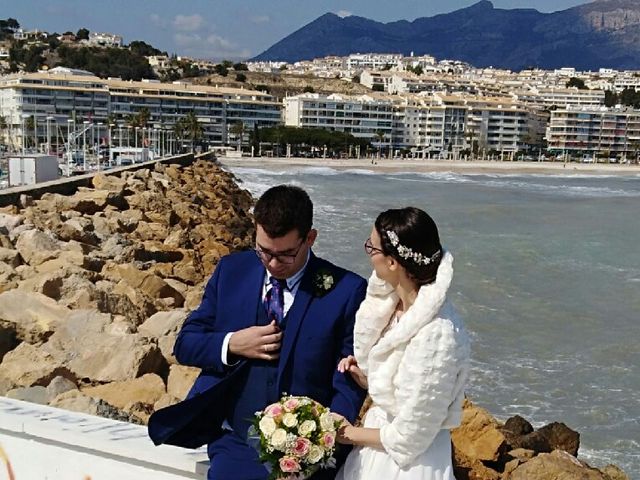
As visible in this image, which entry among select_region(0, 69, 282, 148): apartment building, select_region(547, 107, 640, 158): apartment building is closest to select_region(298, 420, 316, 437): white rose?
select_region(0, 69, 282, 148): apartment building

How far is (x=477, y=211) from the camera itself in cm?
3497

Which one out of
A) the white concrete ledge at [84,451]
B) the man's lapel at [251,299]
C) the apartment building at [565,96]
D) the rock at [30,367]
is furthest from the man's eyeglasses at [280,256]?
the apartment building at [565,96]

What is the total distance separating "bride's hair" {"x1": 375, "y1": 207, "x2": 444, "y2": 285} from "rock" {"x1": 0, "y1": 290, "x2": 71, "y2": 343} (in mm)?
4224

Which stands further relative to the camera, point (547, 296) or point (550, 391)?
point (547, 296)

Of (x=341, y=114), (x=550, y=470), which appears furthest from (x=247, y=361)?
(x=341, y=114)

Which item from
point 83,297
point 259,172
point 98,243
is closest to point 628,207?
point 259,172

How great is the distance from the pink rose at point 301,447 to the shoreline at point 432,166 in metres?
69.5

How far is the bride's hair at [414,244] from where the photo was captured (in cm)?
198

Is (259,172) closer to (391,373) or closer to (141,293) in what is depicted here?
(141,293)

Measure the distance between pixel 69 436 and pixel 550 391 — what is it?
6159 millimetres

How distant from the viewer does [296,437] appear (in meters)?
2.02

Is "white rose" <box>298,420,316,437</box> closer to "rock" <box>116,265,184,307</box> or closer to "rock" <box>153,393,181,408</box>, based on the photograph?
"rock" <box>153,393,181,408</box>

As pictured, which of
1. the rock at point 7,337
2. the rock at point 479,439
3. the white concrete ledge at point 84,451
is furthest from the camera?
the rock at point 7,337

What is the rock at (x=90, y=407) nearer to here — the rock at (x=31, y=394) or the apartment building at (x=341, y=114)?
the rock at (x=31, y=394)
